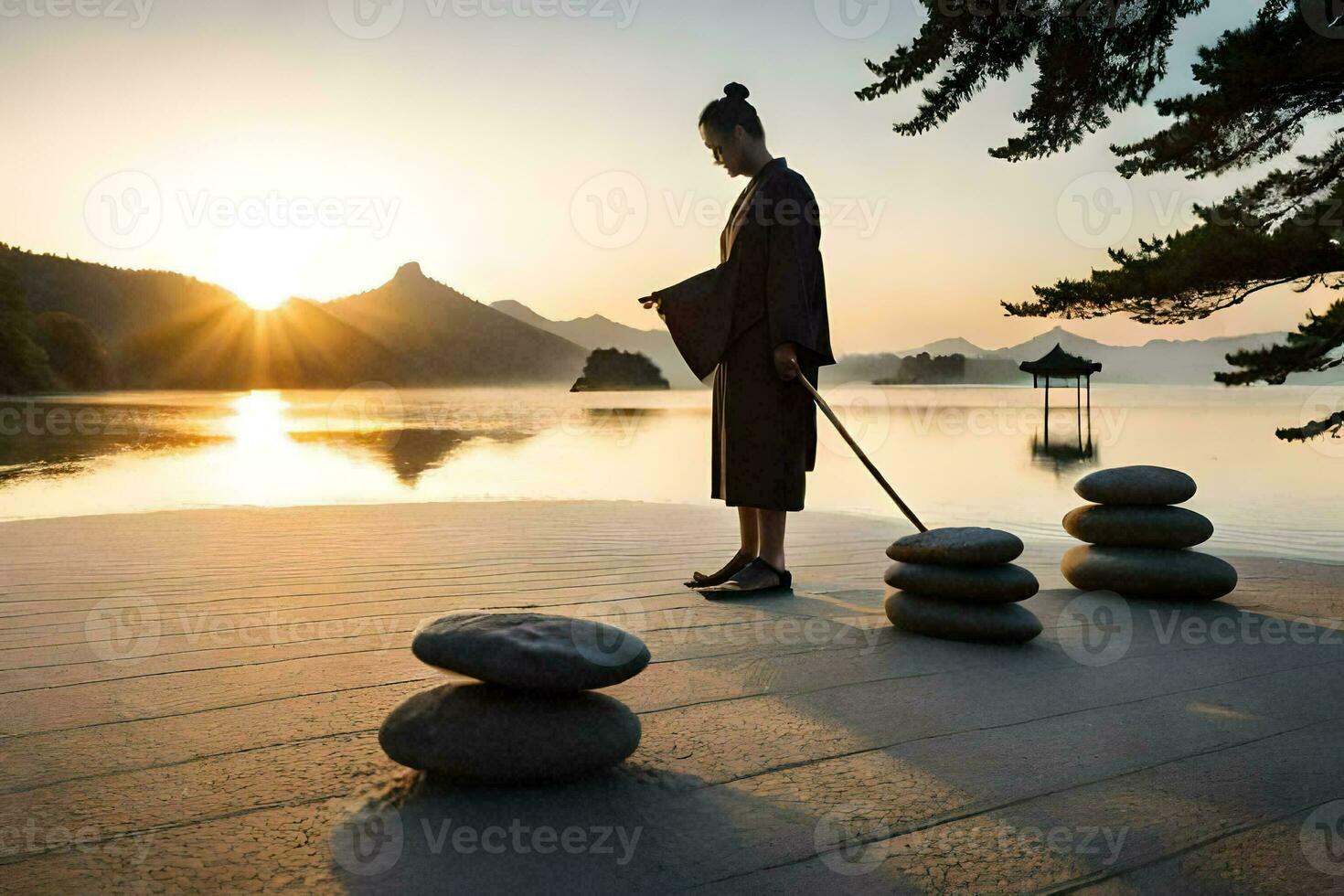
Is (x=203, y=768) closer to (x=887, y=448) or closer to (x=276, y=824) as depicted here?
(x=276, y=824)

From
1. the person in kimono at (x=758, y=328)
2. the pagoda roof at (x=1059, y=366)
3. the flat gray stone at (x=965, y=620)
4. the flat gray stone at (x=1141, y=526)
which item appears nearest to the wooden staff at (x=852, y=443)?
the person in kimono at (x=758, y=328)

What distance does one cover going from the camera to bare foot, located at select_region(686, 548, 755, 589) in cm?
387

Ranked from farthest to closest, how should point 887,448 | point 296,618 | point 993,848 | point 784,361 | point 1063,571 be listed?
point 887,448 < point 1063,571 < point 784,361 < point 296,618 < point 993,848

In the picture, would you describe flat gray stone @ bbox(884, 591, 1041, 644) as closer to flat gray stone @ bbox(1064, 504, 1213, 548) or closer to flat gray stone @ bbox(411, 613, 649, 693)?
flat gray stone @ bbox(1064, 504, 1213, 548)

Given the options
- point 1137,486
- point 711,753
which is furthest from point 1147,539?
point 711,753

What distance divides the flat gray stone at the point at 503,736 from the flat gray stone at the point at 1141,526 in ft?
8.85

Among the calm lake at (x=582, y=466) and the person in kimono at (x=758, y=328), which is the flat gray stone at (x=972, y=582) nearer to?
the person in kimono at (x=758, y=328)

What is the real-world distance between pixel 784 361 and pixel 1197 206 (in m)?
3.11

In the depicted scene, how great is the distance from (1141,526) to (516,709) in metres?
2.93

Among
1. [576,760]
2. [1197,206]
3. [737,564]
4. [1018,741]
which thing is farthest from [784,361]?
[1197,206]

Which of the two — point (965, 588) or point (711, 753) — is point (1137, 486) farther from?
point (711, 753)

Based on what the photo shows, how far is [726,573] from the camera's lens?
3.88 m

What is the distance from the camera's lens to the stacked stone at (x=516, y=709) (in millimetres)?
1759

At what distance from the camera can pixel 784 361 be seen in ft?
12.3
